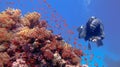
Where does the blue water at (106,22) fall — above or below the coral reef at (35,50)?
above

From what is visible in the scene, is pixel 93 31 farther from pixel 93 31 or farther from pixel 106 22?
pixel 106 22

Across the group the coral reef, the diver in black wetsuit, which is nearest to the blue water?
the diver in black wetsuit

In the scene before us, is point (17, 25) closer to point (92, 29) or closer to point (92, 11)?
point (92, 29)

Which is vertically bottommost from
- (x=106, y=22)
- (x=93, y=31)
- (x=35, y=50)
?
(x=35, y=50)

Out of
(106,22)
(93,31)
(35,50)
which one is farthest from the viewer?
(106,22)

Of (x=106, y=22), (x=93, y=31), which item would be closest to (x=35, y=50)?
(x=93, y=31)

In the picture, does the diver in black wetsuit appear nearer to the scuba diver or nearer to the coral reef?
the scuba diver

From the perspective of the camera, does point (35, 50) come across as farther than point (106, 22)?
No

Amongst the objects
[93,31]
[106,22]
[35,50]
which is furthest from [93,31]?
[106,22]

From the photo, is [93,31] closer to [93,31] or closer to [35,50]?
[93,31]

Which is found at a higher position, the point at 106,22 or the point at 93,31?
the point at 106,22

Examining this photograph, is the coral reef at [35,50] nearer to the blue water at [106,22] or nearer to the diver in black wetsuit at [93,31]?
the diver in black wetsuit at [93,31]

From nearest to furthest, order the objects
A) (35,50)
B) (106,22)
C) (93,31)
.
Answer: (35,50) → (93,31) → (106,22)

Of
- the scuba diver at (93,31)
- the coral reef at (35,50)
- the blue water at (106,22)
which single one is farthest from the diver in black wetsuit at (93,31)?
the blue water at (106,22)
